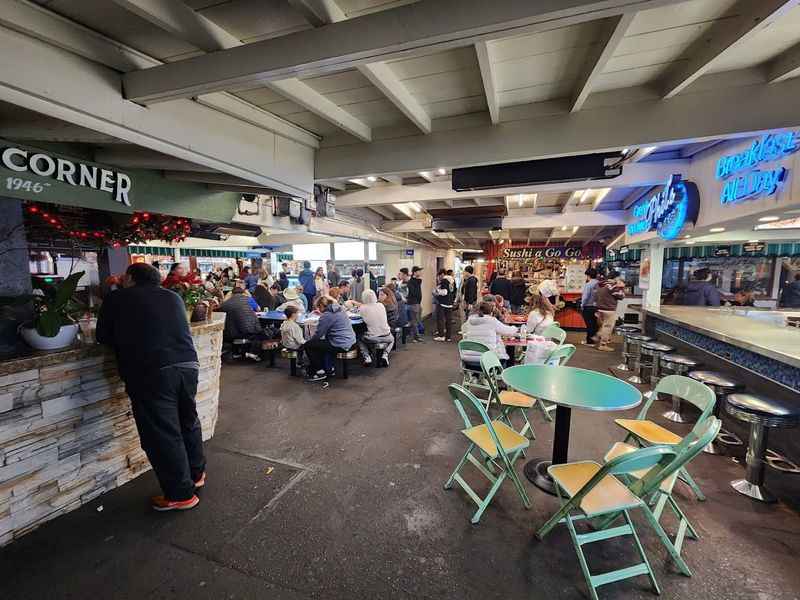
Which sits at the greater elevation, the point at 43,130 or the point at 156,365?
the point at 43,130

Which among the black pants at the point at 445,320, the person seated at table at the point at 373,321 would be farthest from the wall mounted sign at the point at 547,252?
the person seated at table at the point at 373,321

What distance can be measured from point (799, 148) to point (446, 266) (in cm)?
1293

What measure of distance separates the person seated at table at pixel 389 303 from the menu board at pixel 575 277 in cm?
670

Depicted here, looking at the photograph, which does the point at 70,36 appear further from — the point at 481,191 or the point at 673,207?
the point at 673,207

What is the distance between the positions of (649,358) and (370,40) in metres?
5.79

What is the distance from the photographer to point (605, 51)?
1.60 metres

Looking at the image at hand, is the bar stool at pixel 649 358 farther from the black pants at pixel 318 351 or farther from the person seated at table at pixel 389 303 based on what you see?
the black pants at pixel 318 351

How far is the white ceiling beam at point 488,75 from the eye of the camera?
1.58 metres

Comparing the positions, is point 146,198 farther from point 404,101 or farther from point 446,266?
point 446,266

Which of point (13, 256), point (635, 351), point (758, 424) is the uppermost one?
point (13, 256)

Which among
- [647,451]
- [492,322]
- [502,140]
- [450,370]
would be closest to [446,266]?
[450,370]

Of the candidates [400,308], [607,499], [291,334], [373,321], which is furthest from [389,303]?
[607,499]

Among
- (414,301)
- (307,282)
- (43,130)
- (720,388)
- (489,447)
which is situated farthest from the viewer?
(307,282)

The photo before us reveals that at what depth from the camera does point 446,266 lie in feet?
50.2
